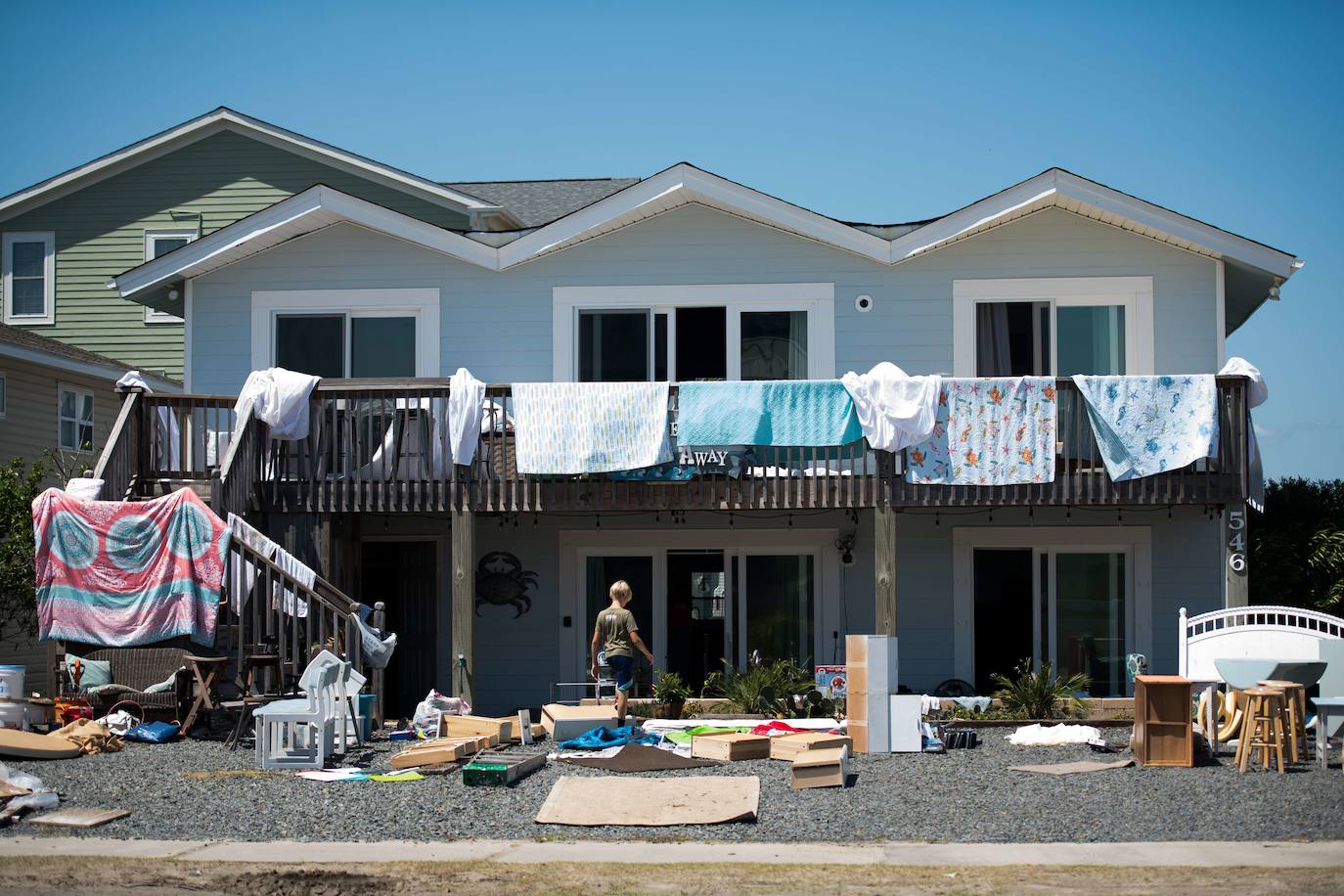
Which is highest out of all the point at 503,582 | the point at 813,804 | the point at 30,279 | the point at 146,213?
the point at 146,213

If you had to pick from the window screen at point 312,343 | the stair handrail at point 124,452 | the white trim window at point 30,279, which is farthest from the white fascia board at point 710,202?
the white trim window at point 30,279

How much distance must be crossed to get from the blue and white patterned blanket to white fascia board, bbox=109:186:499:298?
A: 750 cm

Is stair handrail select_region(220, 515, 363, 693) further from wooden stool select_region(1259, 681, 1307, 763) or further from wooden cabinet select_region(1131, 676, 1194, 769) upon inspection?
wooden stool select_region(1259, 681, 1307, 763)

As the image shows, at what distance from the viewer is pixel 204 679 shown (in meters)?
14.1

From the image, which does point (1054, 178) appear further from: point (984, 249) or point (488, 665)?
point (488, 665)

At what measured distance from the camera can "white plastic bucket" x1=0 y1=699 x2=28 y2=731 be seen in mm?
14148

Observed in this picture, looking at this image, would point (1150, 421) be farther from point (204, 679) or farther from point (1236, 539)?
point (204, 679)

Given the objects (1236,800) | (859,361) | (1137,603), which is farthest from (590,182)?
(1236,800)

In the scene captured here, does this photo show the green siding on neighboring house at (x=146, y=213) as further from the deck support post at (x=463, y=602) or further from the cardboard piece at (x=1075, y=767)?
the cardboard piece at (x=1075, y=767)

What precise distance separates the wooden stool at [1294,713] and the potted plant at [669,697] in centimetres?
613

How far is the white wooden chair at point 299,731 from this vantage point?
12742mm

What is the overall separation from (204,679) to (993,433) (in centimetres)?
849

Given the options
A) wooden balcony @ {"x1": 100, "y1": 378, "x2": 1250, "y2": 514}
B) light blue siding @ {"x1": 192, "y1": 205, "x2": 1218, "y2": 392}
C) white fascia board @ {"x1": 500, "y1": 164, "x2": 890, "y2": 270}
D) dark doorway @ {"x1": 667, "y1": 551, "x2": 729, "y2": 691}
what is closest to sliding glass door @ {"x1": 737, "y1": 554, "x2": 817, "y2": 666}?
dark doorway @ {"x1": 667, "y1": 551, "x2": 729, "y2": 691}

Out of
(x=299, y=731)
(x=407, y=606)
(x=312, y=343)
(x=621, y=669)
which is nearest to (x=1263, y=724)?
(x=621, y=669)
